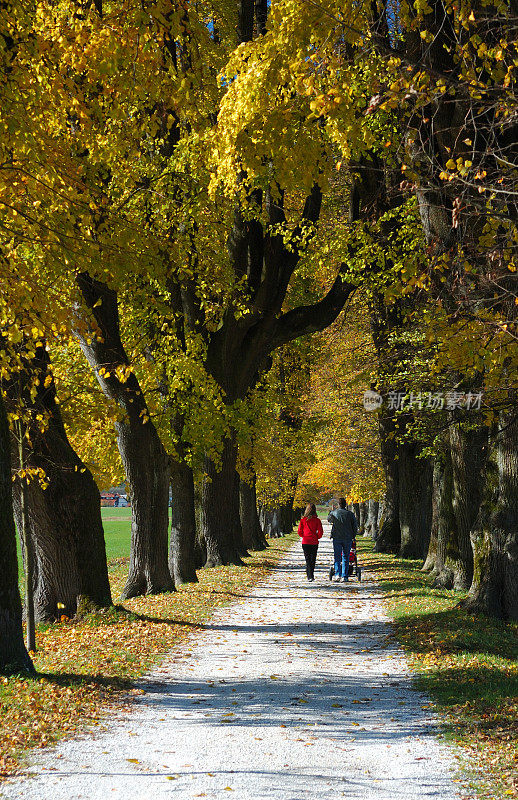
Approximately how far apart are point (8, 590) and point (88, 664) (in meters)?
1.67

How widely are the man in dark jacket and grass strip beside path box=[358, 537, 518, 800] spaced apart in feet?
12.2

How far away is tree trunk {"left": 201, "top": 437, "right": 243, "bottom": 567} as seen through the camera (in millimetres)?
20609

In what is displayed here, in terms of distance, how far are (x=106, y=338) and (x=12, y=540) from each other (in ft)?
20.0

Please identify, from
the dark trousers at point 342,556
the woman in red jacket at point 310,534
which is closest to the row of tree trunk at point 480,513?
the dark trousers at point 342,556

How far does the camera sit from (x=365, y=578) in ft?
71.0

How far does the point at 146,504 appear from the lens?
50.3 ft

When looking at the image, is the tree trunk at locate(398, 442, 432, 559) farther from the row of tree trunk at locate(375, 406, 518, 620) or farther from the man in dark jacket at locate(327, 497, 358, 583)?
the man in dark jacket at locate(327, 497, 358, 583)

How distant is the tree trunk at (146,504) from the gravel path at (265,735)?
4.40m

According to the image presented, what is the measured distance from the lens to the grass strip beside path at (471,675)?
19.4ft

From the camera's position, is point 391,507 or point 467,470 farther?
point 391,507

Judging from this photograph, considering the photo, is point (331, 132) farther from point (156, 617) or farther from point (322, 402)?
point (322, 402)

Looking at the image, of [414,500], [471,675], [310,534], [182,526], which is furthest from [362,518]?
[471,675]

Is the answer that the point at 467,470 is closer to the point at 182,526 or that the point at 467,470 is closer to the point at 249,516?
the point at 182,526

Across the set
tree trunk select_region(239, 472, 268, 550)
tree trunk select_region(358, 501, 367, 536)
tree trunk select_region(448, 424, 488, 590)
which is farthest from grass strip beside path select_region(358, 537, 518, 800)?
tree trunk select_region(358, 501, 367, 536)
